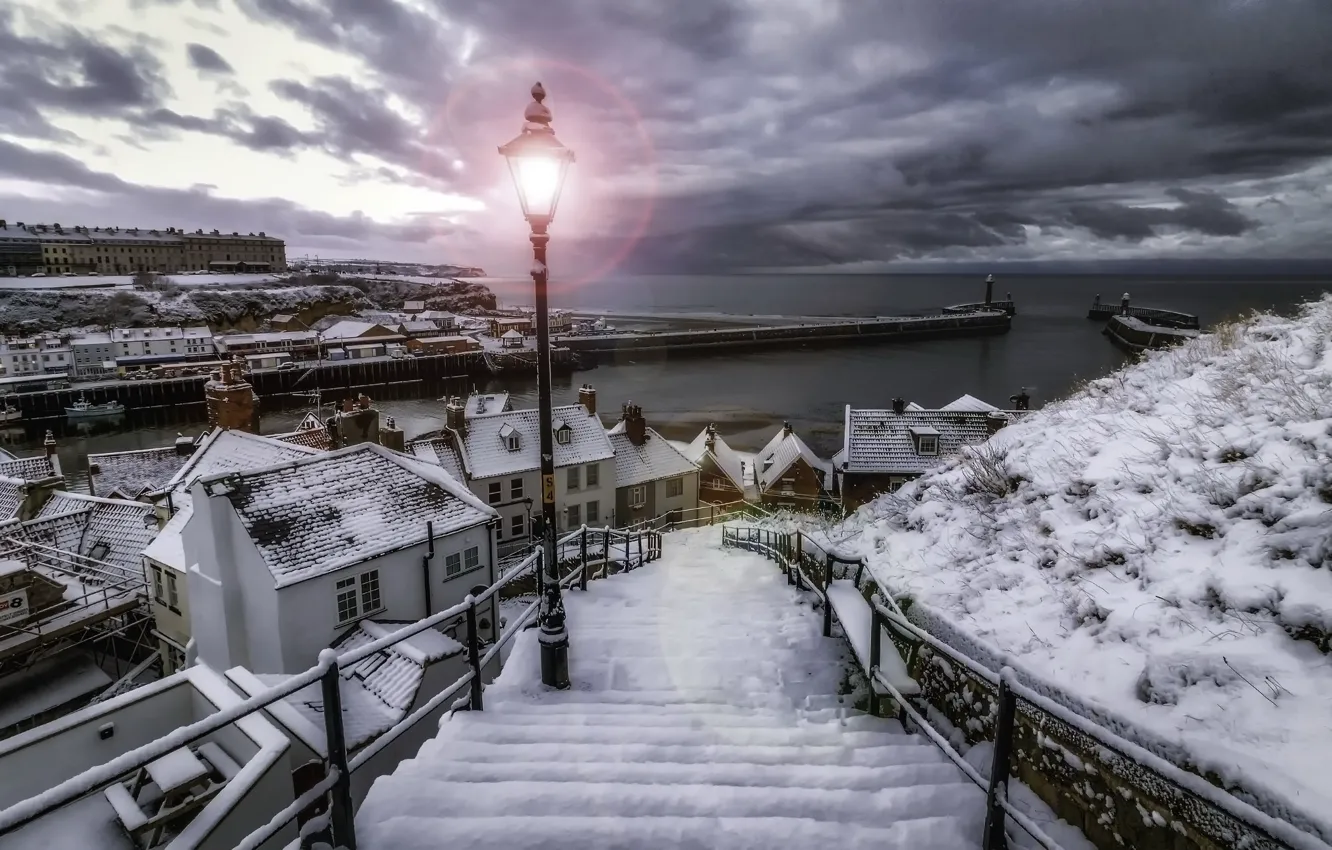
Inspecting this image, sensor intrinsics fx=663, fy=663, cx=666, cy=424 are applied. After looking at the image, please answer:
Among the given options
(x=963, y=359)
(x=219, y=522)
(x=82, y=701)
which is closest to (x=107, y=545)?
(x=82, y=701)

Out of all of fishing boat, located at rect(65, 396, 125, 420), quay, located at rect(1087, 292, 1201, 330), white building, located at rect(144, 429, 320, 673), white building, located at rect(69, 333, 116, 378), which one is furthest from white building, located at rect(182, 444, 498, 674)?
quay, located at rect(1087, 292, 1201, 330)

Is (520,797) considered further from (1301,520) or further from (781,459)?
(781,459)

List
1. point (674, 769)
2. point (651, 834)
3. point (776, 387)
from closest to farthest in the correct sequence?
point (651, 834)
point (674, 769)
point (776, 387)

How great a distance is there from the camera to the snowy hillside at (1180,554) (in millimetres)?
3873

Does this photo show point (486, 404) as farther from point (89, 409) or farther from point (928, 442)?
point (89, 409)

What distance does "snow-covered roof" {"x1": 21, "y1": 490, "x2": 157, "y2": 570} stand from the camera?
2303cm

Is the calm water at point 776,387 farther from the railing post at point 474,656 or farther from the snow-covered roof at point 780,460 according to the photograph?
the railing post at point 474,656

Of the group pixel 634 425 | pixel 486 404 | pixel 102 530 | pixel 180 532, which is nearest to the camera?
pixel 180 532

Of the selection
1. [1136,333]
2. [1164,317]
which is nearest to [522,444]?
[1136,333]

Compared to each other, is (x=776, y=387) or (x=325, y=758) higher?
(x=325, y=758)

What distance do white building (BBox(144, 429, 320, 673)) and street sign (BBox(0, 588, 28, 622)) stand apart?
2.94 m

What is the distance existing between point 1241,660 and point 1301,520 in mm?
1493

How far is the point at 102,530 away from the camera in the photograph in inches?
943

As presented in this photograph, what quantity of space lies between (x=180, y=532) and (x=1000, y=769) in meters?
23.2
